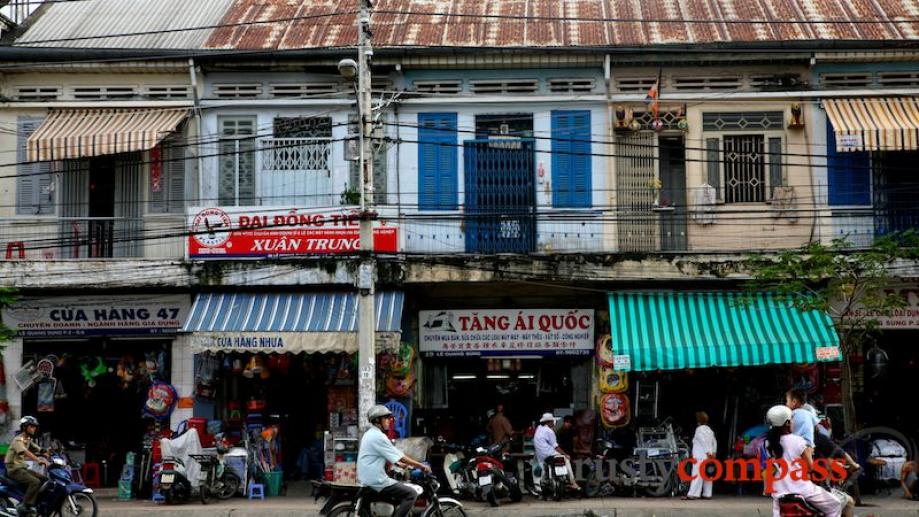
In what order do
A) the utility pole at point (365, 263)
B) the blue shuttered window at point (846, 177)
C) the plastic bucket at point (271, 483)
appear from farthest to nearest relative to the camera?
the blue shuttered window at point (846, 177), the plastic bucket at point (271, 483), the utility pole at point (365, 263)

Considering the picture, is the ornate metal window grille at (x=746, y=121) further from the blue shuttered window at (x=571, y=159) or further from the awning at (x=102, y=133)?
the awning at (x=102, y=133)

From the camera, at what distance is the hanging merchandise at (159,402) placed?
19.9m

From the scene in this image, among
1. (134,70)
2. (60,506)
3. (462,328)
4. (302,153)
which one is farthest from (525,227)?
(60,506)

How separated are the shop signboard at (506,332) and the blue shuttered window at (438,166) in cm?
201

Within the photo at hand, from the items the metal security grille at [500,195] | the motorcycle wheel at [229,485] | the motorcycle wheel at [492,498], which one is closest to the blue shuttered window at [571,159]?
the metal security grille at [500,195]

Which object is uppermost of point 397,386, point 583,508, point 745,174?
point 745,174

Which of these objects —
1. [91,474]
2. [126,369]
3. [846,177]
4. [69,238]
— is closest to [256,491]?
[126,369]

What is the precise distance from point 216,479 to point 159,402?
2.25 meters

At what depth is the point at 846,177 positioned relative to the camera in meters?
19.5

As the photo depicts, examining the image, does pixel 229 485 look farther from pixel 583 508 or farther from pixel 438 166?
pixel 438 166

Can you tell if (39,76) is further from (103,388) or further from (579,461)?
(579,461)

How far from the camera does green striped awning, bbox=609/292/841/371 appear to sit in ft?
60.1

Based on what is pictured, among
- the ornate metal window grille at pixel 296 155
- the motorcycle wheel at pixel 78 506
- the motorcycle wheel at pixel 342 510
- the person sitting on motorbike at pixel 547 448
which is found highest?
the ornate metal window grille at pixel 296 155

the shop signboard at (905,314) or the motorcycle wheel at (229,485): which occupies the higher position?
the shop signboard at (905,314)
